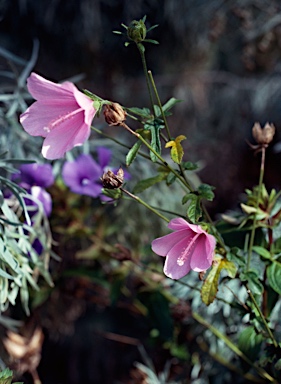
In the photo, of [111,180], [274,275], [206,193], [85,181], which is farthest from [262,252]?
[85,181]

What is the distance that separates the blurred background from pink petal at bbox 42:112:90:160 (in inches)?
24.2

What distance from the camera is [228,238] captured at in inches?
33.2

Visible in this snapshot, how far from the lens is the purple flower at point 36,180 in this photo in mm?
961

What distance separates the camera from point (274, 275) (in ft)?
2.45

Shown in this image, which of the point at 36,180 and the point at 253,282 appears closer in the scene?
the point at 253,282

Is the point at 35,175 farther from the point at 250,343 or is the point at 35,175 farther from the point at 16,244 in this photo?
the point at 250,343

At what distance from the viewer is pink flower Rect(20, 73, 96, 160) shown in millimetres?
626

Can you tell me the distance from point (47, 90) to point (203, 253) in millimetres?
246

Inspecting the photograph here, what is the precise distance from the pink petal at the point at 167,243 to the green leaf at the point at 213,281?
0.06 metres

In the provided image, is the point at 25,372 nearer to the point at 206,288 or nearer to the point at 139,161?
the point at 139,161

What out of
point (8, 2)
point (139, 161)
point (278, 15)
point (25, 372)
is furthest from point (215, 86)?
point (25, 372)

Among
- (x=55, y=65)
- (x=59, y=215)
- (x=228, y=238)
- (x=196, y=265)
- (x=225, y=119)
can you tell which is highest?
(x=196, y=265)

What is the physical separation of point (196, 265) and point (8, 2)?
1177 mm

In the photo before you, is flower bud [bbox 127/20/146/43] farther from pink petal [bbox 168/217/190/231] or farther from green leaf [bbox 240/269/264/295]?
green leaf [bbox 240/269/264/295]
